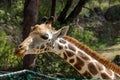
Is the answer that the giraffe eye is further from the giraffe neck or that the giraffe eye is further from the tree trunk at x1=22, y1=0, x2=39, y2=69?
the tree trunk at x1=22, y1=0, x2=39, y2=69

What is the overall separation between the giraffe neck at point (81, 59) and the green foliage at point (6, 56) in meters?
6.00

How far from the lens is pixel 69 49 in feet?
17.0

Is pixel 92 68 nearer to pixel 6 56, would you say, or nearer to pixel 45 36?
pixel 45 36

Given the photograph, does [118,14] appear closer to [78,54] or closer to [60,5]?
[60,5]

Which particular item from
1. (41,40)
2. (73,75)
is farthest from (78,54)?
(73,75)

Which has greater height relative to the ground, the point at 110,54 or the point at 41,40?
the point at 41,40

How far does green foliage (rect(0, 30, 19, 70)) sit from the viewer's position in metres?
11.1

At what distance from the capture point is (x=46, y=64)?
10539 mm

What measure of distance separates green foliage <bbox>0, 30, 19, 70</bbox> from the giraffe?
6002 millimetres

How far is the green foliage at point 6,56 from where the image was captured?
11055mm

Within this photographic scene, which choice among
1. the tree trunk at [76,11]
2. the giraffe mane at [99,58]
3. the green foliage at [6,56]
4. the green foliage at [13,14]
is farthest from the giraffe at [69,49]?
the green foliage at [13,14]

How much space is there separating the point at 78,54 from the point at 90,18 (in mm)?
18945

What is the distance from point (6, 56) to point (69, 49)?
20.1 ft

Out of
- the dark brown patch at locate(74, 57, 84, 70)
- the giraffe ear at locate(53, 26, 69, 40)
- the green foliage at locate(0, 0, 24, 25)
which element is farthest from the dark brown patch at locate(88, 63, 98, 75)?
the green foliage at locate(0, 0, 24, 25)
